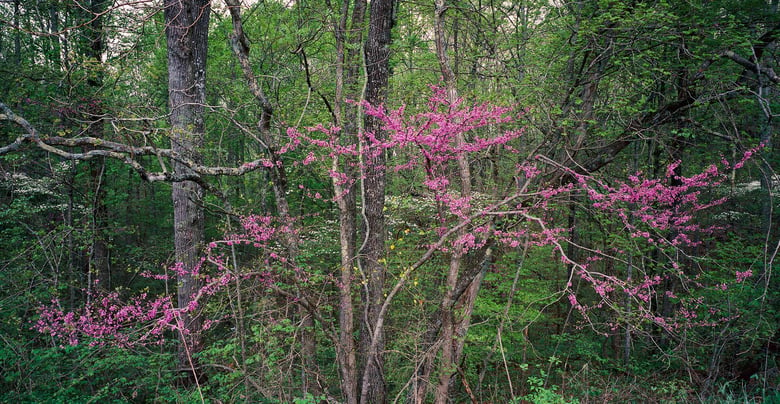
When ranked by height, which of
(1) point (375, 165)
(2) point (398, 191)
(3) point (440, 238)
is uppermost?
(1) point (375, 165)

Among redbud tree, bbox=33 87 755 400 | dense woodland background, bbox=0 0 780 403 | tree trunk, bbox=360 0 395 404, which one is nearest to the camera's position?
redbud tree, bbox=33 87 755 400

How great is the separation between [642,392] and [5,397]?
867 cm

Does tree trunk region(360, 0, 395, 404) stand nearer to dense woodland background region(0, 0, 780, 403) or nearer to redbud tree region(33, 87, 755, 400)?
dense woodland background region(0, 0, 780, 403)

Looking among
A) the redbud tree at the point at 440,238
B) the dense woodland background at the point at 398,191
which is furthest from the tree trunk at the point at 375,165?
the redbud tree at the point at 440,238

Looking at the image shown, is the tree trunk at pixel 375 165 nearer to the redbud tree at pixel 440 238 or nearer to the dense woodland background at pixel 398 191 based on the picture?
the dense woodland background at pixel 398 191

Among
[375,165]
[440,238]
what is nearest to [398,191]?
[375,165]

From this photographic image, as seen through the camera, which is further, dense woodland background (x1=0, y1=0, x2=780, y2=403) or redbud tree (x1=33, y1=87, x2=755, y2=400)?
dense woodland background (x1=0, y1=0, x2=780, y2=403)

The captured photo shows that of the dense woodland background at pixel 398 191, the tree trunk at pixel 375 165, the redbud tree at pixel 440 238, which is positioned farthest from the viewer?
the tree trunk at pixel 375 165

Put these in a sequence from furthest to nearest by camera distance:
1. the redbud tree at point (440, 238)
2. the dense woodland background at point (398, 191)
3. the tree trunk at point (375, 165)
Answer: the tree trunk at point (375, 165)
the dense woodland background at point (398, 191)
the redbud tree at point (440, 238)

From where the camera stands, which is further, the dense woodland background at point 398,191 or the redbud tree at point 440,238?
the dense woodland background at point 398,191

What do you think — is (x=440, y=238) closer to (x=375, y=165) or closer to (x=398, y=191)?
(x=375, y=165)

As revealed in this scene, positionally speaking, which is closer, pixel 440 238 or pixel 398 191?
pixel 440 238

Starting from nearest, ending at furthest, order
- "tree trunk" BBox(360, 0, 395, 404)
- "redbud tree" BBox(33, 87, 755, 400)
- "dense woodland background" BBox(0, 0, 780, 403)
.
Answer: "redbud tree" BBox(33, 87, 755, 400) → "dense woodland background" BBox(0, 0, 780, 403) → "tree trunk" BBox(360, 0, 395, 404)

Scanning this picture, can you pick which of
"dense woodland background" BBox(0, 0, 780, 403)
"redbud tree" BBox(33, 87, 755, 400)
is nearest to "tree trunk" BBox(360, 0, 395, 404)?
"dense woodland background" BBox(0, 0, 780, 403)
